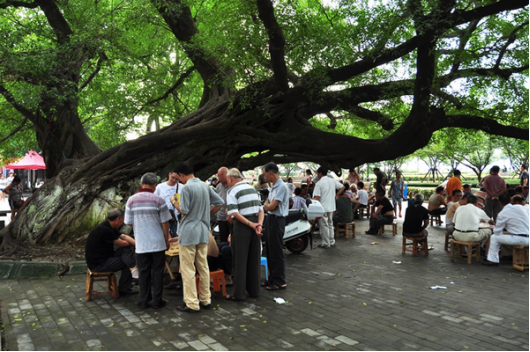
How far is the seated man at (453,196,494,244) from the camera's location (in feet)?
28.0

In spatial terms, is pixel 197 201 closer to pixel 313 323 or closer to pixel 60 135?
pixel 313 323

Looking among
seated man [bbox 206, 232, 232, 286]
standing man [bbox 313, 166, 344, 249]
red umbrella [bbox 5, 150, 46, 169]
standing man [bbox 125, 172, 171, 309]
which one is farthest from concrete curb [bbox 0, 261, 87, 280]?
red umbrella [bbox 5, 150, 46, 169]

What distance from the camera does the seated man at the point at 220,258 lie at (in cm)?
633

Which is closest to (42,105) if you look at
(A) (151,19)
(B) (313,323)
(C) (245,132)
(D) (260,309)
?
(A) (151,19)

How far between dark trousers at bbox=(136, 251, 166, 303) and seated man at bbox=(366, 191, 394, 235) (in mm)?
7842

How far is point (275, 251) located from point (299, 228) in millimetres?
2915

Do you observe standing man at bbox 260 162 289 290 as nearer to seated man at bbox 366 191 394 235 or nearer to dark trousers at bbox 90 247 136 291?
dark trousers at bbox 90 247 136 291

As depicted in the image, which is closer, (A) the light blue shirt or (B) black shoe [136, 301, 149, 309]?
(B) black shoe [136, 301, 149, 309]

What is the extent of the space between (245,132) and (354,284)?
5.43 m

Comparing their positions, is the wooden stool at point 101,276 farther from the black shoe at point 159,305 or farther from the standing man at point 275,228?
the standing man at point 275,228

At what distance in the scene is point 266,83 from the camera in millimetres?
10570


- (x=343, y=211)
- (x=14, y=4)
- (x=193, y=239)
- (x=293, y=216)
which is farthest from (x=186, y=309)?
(x=14, y=4)

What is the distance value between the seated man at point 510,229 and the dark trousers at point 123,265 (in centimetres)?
650

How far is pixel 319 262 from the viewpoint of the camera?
28.6 feet
